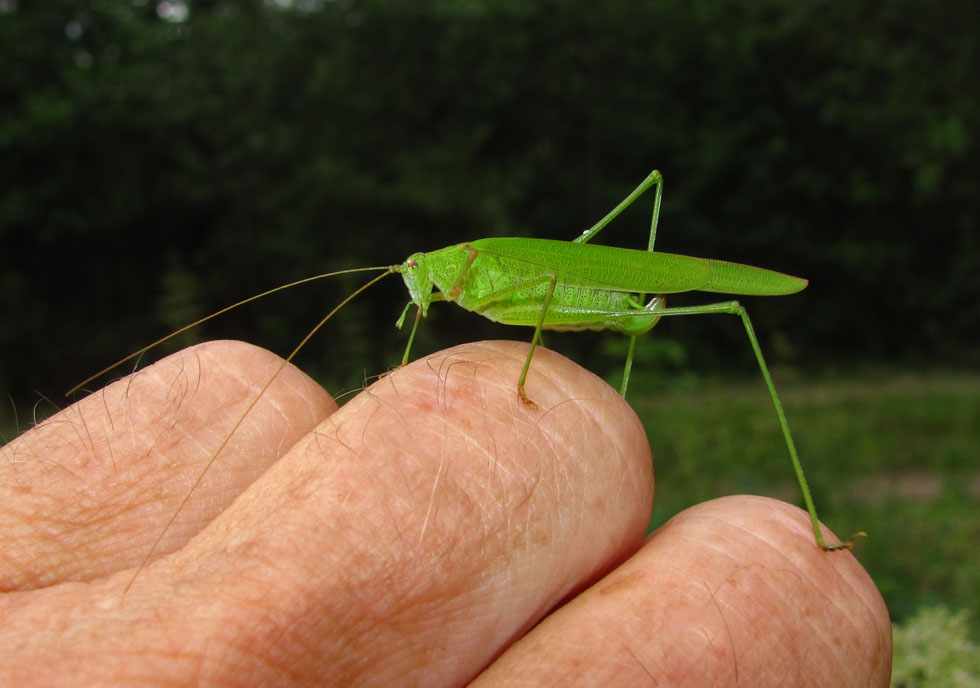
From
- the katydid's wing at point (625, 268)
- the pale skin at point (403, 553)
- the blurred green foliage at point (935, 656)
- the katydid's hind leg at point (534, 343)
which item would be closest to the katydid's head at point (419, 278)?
the katydid's wing at point (625, 268)

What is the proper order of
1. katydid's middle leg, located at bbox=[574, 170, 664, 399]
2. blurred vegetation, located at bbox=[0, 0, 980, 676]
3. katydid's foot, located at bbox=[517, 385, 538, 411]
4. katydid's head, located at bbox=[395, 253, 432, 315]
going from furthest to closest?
blurred vegetation, located at bbox=[0, 0, 980, 676], katydid's head, located at bbox=[395, 253, 432, 315], katydid's middle leg, located at bbox=[574, 170, 664, 399], katydid's foot, located at bbox=[517, 385, 538, 411]

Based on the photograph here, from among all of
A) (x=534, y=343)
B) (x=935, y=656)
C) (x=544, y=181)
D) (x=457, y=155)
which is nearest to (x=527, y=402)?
(x=534, y=343)

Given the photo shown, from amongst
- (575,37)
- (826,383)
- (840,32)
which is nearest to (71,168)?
(575,37)

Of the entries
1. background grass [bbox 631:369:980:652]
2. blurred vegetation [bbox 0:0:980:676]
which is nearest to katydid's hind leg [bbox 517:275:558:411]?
background grass [bbox 631:369:980:652]

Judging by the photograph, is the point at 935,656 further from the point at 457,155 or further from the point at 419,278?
the point at 457,155

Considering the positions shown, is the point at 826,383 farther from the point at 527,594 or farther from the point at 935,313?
the point at 527,594

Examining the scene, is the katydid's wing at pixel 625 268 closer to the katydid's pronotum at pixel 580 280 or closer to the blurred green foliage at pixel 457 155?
the katydid's pronotum at pixel 580 280

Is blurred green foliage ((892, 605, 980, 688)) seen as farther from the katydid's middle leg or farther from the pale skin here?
the katydid's middle leg

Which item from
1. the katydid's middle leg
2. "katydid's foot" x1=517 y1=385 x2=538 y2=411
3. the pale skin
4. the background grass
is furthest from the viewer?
the background grass
